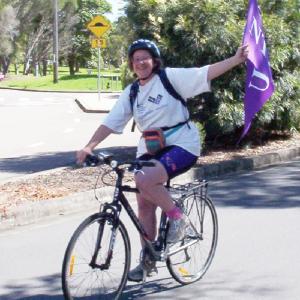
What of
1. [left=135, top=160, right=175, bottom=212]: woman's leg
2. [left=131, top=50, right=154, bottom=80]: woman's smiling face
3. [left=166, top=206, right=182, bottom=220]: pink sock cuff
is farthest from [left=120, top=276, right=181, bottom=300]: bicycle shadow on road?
[left=131, top=50, right=154, bottom=80]: woman's smiling face

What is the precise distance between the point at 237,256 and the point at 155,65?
2089mm

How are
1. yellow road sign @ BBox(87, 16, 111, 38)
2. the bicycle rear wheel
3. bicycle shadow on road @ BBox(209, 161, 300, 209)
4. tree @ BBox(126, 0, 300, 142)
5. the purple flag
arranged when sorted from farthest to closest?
yellow road sign @ BBox(87, 16, 111, 38)
tree @ BBox(126, 0, 300, 142)
bicycle shadow on road @ BBox(209, 161, 300, 209)
the purple flag
the bicycle rear wheel

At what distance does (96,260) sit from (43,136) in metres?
12.9

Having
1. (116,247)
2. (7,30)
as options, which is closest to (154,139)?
(116,247)

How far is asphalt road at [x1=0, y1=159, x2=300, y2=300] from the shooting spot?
5574 mm

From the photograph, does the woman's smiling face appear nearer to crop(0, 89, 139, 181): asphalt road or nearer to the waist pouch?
the waist pouch

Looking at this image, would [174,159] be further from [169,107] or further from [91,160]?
[91,160]

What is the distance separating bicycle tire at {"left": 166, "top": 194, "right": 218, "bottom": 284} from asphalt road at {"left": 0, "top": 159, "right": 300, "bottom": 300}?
9cm

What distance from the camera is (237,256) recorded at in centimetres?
655

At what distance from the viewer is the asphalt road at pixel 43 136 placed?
12773 mm

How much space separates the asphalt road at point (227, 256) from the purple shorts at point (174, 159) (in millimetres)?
945

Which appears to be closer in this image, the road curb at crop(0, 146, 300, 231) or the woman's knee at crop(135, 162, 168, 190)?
the woman's knee at crop(135, 162, 168, 190)

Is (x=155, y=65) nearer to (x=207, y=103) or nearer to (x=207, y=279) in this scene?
(x=207, y=279)

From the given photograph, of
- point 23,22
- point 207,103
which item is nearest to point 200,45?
point 207,103
